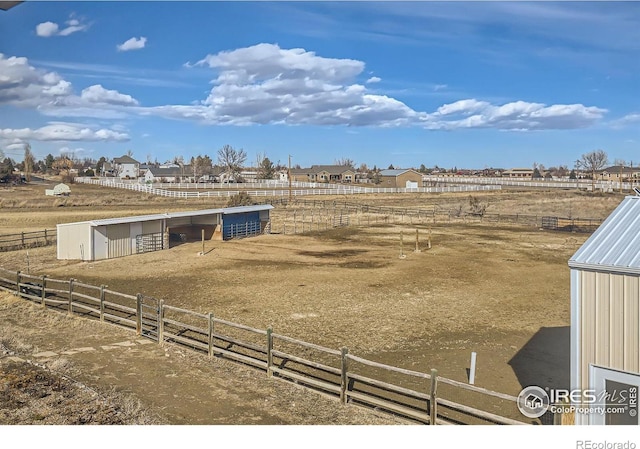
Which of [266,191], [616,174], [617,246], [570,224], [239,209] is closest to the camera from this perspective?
[617,246]

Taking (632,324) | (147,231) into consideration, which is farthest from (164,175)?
(632,324)

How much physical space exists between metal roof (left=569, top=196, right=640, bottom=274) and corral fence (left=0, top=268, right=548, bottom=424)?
2670 millimetres

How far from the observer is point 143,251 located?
33656 millimetres

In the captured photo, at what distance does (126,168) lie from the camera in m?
151

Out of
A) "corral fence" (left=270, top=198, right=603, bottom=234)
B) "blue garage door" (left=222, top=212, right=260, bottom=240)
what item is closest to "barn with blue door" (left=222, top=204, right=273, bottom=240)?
"blue garage door" (left=222, top=212, right=260, bottom=240)

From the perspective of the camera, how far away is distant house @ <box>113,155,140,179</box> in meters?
149

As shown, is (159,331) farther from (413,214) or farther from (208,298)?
(413,214)

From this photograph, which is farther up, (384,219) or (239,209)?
(239,209)

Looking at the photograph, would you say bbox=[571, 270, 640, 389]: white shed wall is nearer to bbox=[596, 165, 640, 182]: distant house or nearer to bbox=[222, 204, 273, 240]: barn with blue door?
bbox=[222, 204, 273, 240]: barn with blue door

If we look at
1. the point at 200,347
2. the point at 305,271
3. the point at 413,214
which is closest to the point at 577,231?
the point at 413,214

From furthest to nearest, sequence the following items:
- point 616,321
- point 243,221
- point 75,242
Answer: point 243,221, point 75,242, point 616,321

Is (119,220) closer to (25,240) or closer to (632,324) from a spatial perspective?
(25,240)

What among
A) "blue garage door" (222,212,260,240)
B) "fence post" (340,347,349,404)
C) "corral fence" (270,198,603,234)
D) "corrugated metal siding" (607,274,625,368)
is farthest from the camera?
"corral fence" (270,198,603,234)

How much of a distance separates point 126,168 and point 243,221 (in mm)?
119545
